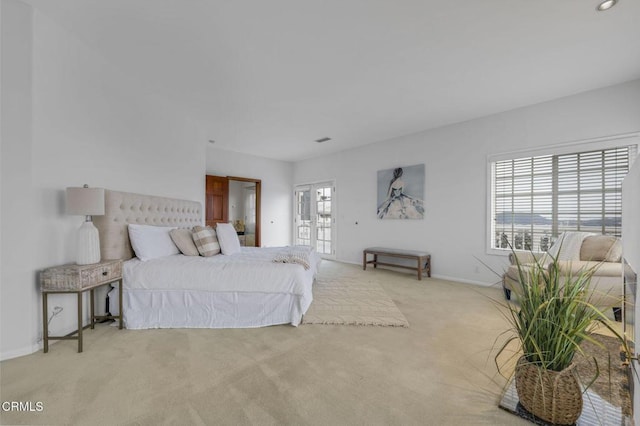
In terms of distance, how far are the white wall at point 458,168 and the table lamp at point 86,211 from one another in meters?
4.71

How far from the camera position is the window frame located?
10.5ft

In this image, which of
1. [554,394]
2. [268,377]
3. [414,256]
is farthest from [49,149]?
[414,256]

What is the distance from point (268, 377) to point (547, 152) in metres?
4.46

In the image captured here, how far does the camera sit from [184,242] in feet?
11.3

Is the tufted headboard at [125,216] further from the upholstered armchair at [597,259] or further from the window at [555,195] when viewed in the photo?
the window at [555,195]

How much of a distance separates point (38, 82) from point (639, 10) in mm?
4870

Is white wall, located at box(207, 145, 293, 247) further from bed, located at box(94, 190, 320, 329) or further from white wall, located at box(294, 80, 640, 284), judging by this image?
bed, located at box(94, 190, 320, 329)

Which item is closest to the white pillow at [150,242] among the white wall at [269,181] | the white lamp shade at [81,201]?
the white lamp shade at [81,201]

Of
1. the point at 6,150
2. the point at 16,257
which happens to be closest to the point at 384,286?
the point at 16,257

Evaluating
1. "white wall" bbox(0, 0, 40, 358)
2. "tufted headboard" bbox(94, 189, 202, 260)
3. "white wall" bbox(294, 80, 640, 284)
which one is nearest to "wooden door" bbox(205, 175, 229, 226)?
"tufted headboard" bbox(94, 189, 202, 260)

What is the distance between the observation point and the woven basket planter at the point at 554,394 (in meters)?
1.36

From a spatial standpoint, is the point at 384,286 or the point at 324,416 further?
the point at 384,286

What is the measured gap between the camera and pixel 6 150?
2.07 m

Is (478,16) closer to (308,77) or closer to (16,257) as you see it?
(308,77)
